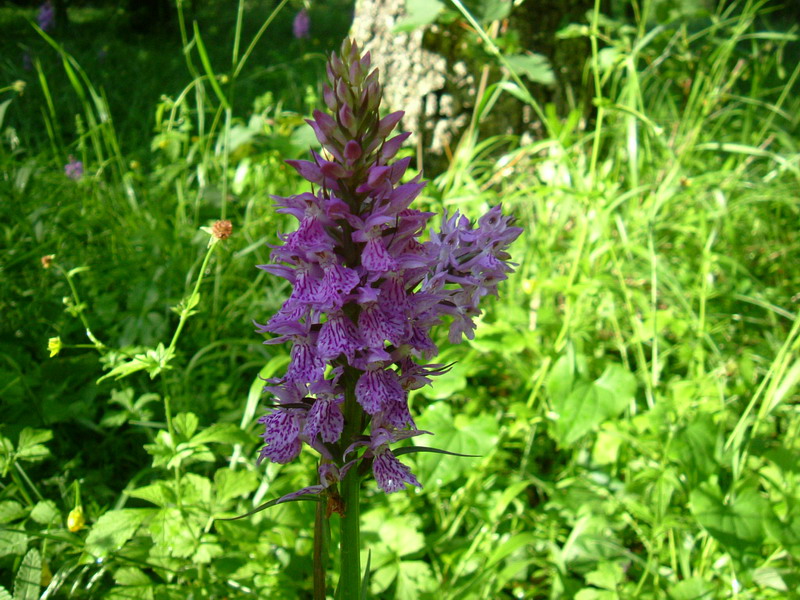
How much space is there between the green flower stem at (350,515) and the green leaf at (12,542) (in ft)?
3.10

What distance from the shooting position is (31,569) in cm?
144

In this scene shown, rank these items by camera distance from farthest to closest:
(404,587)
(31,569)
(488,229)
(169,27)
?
(169,27) → (404,587) → (31,569) → (488,229)

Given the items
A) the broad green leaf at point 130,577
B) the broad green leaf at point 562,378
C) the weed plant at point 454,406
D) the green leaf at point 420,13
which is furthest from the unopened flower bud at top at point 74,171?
the broad green leaf at point 562,378

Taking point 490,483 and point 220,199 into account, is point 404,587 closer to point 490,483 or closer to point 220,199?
point 490,483

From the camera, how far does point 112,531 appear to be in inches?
56.7

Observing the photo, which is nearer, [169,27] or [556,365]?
[556,365]

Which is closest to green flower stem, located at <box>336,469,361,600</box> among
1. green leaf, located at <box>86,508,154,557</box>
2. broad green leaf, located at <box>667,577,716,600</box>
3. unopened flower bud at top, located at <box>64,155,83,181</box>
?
green leaf, located at <box>86,508,154,557</box>

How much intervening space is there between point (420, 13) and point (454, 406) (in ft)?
5.48

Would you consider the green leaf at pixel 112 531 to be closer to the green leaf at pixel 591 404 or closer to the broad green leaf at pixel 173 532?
the broad green leaf at pixel 173 532

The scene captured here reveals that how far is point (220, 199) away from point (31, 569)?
1.73 meters

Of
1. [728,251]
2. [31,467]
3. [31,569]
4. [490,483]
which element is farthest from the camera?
[728,251]

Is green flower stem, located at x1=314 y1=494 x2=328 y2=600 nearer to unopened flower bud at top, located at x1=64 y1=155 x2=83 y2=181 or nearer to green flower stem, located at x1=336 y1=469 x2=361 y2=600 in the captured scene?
green flower stem, located at x1=336 y1=469 x2=361 y2=600

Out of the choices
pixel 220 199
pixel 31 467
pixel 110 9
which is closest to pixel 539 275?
pixel 220 199

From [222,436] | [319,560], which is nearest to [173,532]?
[222,436]
